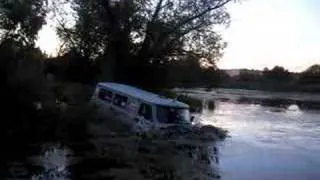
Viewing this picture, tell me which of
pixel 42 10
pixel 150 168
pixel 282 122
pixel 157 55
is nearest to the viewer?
pixel 150 168

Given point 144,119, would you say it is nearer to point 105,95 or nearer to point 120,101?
point 120,101

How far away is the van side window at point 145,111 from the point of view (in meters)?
32.5

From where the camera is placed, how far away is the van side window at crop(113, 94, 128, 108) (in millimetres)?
34612

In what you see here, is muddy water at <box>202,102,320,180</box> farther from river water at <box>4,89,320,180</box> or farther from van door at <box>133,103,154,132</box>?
van door at <box>133,103,154,132</box>

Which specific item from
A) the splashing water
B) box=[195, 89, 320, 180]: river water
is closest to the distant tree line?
box=[195, 89, 320, 180]: river water

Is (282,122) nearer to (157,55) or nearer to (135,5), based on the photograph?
(157,55)

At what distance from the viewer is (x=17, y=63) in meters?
34.4

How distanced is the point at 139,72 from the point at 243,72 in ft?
346

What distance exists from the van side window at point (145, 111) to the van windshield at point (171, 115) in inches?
18.6

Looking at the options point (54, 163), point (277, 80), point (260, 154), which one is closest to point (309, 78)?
point (277, 80)

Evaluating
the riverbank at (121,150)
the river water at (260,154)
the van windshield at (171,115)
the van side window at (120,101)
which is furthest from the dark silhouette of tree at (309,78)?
the van windshield at (171,115)

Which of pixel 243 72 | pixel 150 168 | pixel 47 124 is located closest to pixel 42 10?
pixel 47 124

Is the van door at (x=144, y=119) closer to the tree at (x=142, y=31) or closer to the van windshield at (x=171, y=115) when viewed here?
the van windshield at (x=171, y=115)

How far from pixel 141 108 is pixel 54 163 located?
10.2m
